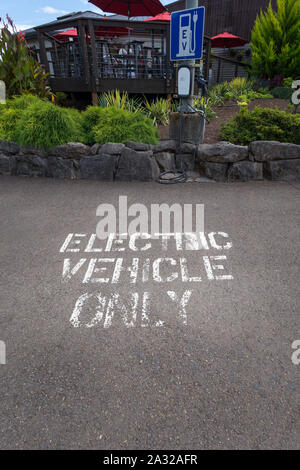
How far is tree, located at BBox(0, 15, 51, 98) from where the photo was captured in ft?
23.9

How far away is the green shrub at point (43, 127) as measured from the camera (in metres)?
6.13

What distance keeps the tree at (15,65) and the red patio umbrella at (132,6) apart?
4933 millimetres

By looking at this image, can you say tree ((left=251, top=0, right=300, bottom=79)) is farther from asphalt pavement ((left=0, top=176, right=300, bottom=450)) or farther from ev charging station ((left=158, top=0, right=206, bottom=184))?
asphalt pavement ((left=0, top=176, right=300, bottom=450))

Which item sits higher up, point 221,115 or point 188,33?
point 188,33

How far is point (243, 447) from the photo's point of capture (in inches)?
68.9

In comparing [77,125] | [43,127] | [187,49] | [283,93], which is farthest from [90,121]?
[283,93]

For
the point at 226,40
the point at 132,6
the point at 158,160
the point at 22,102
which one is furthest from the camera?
the point at 226,40

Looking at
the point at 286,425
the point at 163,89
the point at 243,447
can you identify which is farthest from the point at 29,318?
the point at 163,89

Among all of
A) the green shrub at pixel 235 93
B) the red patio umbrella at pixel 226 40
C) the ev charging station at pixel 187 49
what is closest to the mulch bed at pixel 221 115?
the green shrub at pixel 235 93

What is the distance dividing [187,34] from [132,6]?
756 cm

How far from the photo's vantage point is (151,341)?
2.46 meters

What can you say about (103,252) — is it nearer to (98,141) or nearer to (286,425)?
(286,425)

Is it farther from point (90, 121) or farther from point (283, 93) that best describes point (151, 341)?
point (283, 93)
